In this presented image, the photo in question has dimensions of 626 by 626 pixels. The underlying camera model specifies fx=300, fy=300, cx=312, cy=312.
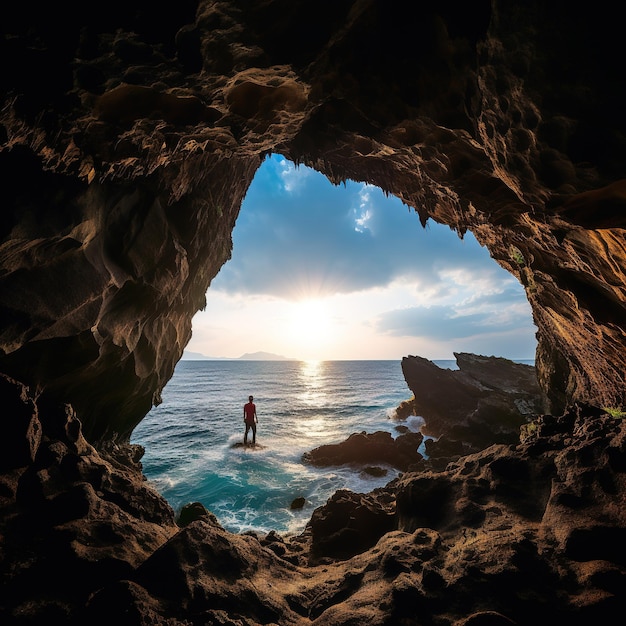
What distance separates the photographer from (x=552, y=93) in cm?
380

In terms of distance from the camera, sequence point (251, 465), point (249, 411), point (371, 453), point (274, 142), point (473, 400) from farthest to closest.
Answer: point (473, 400) < point (249, 411) < point (371, 453) < point (251, 465) < point (274, 142)

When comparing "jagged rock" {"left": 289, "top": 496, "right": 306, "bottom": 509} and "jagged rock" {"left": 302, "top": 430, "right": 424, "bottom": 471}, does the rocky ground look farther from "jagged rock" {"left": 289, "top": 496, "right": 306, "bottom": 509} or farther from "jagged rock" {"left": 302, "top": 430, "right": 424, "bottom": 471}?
"jagged rock" {"left": 302, "top": 430, "right": 424, "bottom": 471}

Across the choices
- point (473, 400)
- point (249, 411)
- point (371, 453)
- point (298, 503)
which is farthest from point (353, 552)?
point (473, 400)

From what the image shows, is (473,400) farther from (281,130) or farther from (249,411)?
(281,130)

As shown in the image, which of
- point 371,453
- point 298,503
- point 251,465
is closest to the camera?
point 298,503

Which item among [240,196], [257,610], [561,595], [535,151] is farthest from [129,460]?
[535,151]

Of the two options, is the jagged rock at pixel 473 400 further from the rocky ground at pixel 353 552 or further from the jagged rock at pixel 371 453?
the rocky ground at pixel 353 552

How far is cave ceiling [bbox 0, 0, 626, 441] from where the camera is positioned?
3.95m

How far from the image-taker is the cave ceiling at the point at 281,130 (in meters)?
3.95

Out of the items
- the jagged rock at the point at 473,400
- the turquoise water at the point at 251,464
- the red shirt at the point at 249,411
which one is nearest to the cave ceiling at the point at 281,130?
the turquoise water at the point at 251,464

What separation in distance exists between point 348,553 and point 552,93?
9252 millimetres

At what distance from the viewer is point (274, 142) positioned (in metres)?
8.64

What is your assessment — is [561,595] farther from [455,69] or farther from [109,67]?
[109,67]

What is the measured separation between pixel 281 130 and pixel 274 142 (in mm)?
879
